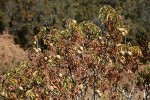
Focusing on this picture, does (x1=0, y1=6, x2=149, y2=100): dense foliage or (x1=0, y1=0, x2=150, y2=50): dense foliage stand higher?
(x1=0, y1=6, x2=149, y2=100): dense foliage

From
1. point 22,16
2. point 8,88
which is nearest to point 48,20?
point 22,16

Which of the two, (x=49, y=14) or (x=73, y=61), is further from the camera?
(x=49, y=14)

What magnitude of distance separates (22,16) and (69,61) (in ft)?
137

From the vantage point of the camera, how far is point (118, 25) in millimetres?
8633

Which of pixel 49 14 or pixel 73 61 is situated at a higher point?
pixel 73 61

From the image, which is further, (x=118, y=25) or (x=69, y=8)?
(x=69, y=8)

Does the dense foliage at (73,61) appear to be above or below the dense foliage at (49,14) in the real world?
above

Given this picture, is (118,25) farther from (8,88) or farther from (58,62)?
(8,88)

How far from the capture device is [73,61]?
9203 millimetres

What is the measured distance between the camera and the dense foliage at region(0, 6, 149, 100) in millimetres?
8891

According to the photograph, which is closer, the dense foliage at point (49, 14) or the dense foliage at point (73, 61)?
the dense foliage at point (73, 61)

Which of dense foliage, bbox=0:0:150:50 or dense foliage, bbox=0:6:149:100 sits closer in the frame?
dense foliage, bbox=0:6:149:100


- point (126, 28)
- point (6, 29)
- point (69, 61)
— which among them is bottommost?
point (6, 29)

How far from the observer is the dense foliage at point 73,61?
29.2 feet
